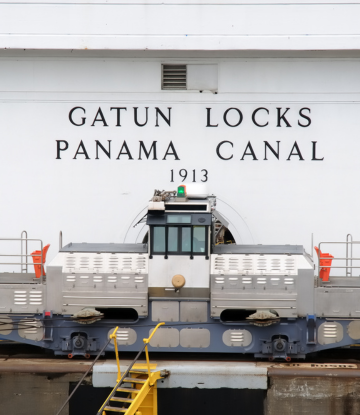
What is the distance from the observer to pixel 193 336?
384 inches

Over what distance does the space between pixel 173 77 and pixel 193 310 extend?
4.47m

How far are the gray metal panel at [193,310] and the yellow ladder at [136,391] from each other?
0.41 m

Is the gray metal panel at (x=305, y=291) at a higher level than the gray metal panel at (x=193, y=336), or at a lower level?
higher

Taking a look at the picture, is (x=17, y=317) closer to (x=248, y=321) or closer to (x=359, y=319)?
(x=248, y=321)

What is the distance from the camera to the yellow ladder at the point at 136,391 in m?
8.61

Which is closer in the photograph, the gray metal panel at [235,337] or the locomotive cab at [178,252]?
the locomotive cab at [178,252]

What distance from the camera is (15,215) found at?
40.0 feet

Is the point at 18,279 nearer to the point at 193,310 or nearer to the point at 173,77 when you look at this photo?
the point at 193,310

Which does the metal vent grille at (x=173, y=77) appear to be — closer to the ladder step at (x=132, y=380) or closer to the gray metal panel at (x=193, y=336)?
the gray metal panel at (x=193, y=336)

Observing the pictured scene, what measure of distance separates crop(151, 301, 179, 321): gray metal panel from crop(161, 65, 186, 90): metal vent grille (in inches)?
165

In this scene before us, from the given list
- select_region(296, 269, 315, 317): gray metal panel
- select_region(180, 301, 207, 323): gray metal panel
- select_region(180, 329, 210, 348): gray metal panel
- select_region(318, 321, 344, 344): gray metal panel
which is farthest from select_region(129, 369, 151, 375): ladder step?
select_region(318, 321, 344, 344): gray metal panel

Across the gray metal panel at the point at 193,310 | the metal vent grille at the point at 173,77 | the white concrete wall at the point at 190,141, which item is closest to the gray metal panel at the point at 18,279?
the white concrete wall at the point at 190,141

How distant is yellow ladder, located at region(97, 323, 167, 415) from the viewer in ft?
28.2
